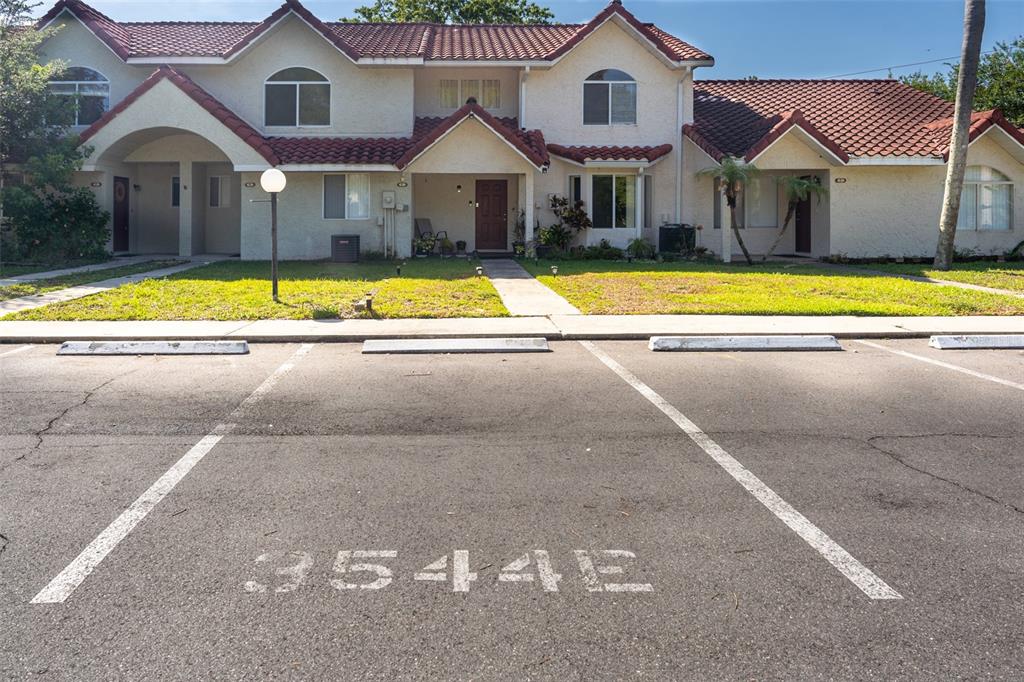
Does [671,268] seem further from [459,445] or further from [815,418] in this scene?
[459,445]

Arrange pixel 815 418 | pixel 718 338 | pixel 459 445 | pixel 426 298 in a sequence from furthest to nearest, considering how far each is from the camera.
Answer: pixel 426 298 → pixel 718 338 → pixel 815 418 → pixel 459 445

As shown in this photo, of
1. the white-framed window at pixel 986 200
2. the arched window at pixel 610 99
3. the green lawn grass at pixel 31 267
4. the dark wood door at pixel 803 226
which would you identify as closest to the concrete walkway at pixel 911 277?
the dark wood door at pixel 803 226

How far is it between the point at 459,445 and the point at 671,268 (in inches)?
618

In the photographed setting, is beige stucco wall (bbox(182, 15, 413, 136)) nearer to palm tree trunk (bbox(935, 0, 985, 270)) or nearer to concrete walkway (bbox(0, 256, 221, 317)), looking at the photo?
concrete walkway (bbox(0, 256, 221, 317))

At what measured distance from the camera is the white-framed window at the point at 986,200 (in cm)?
2498

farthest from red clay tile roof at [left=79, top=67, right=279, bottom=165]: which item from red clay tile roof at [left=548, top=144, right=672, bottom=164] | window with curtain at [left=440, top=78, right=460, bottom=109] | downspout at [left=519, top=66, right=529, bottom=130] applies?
red clay tile roof at [left=548, top=144, right=672, bottom=164]

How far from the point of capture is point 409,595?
393cm

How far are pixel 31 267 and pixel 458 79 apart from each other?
1311cm

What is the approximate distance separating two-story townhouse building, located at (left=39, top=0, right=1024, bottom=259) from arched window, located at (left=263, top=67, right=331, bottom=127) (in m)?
0.04

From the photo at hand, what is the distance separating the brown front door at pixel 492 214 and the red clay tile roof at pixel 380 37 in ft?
13.2

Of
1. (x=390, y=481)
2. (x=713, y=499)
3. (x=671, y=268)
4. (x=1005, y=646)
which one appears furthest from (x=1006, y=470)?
(x=671, y=268)

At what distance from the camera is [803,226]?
26.9 meters

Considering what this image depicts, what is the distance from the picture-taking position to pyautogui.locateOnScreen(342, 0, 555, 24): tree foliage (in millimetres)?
41875

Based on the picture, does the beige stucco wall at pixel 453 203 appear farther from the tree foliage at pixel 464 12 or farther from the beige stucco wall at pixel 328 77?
the tree foliage at pixel 464 12
